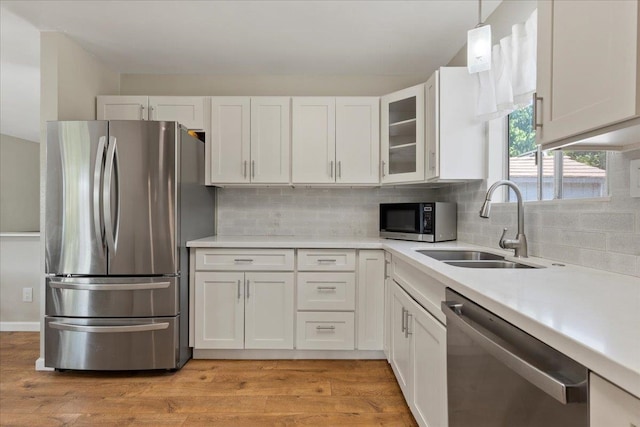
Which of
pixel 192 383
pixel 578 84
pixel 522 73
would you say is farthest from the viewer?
pixel 192 383

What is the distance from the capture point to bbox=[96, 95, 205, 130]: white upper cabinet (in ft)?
9.58

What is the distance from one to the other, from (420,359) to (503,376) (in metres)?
0.81

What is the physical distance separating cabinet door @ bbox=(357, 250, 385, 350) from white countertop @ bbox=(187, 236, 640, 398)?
1062 millimetres

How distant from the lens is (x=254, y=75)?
3217mm

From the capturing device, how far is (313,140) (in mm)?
2930

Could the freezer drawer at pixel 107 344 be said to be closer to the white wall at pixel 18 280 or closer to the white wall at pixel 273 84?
the white wall at pixel 18 280

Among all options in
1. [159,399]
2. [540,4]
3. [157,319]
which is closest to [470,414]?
[540,4]

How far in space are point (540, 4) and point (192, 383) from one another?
2.70m

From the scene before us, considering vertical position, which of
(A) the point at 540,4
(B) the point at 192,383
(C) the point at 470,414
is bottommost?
(B) the point at 192,383

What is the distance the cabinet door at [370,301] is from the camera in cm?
260

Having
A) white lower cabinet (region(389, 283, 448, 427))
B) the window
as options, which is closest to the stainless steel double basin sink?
white lower cabinet (region(389, 283, 448, 427))

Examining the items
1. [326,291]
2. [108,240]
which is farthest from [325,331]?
[108,240]

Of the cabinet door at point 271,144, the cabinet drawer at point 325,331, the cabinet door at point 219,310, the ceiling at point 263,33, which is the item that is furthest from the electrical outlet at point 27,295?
the cabinet drawer at point 325,331

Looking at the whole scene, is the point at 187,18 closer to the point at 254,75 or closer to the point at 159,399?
the point at 254,75
